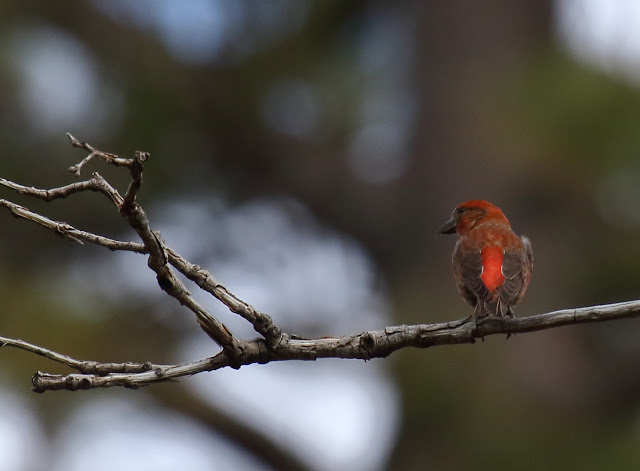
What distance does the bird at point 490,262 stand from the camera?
8.27ft

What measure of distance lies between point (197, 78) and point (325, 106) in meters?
0.82

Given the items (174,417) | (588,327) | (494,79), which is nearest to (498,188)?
(494,79)

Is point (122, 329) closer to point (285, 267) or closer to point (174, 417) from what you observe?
point (174, 417)

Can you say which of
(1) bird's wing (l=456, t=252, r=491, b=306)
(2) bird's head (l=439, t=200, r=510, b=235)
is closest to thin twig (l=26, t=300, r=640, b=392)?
(1) bird's wing (l=456, t=252, r=491, b=306)

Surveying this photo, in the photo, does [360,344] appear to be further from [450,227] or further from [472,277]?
[450,227]

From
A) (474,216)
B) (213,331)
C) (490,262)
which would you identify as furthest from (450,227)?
(213,331)

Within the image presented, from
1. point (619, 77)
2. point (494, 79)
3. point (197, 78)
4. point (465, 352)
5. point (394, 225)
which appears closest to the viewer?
point (619, 77)

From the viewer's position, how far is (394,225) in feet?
20.7

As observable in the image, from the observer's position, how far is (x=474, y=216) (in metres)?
3.32

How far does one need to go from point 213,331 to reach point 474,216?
183 centimetres

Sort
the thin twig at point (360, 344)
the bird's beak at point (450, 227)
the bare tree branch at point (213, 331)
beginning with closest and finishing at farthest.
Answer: the bare tree branch at point (213, 331)
the thin twig at point (360, 344)
the bird's beak at point (450, 227)

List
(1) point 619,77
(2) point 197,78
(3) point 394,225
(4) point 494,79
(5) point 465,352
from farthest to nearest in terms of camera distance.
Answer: (3) point 394,225, (4) point 494,79, (2) point 197,78, (5) point 465,352, (1) point 619,77

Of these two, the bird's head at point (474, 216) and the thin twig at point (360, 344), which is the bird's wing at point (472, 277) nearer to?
the bird's head at point (474, 216)

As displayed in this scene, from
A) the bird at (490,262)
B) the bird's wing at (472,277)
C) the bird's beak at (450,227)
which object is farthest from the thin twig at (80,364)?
the bird's beak at (450,227)
